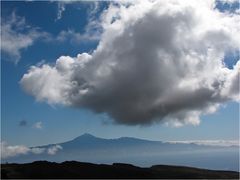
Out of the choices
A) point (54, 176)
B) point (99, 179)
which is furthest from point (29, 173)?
point (99, 179)

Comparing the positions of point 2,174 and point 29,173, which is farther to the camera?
point 29,173

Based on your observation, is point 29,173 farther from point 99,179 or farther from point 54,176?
point 99,179

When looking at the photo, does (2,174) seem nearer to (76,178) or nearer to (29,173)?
(29,173)

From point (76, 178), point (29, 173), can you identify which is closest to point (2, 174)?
A: point (29, 173)

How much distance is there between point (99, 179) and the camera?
646 ft

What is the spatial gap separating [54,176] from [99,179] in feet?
65.8

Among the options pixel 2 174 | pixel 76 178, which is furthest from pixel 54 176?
pixel 2 174

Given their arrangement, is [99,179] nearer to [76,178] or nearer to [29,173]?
[76,178]

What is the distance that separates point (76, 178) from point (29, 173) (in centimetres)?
2101

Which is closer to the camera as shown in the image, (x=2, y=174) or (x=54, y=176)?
(x=2, y=174)

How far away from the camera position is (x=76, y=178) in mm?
197250

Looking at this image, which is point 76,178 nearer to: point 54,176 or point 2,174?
point 54,176

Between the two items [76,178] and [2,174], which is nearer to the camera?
[2,174]

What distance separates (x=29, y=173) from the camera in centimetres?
19712
